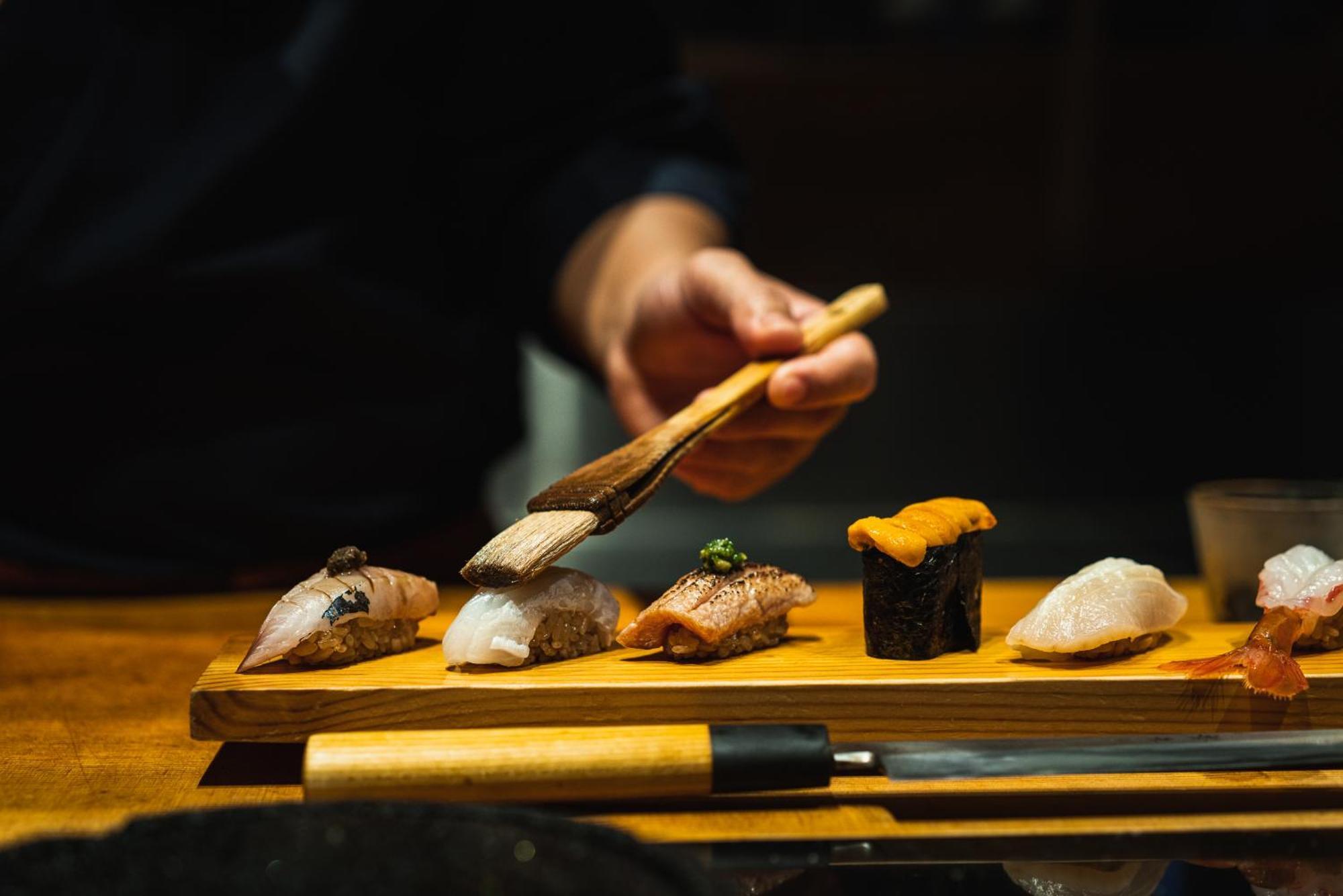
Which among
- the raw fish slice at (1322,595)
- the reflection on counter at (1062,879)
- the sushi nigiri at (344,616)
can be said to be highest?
the sushi nigiri at (344,616)

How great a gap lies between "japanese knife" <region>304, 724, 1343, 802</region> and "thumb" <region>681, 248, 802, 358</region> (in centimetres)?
60

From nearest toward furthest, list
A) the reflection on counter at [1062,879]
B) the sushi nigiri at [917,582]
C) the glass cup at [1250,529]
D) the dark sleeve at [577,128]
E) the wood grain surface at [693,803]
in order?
1. the reflection on counter at [1062,879]
2. the wood grain surface at [693,803]
3. the sushi nigiri at [917,582]
4. the glass cup at [1250,529]
5. the dark sleeve at [577,128]

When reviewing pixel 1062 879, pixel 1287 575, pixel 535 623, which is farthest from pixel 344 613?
pixel 1287 575

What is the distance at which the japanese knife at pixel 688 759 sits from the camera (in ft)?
3.00

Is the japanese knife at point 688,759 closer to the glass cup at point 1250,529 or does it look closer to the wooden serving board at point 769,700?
the wooden serving board at point 769,700

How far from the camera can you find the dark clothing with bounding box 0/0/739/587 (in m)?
1.77

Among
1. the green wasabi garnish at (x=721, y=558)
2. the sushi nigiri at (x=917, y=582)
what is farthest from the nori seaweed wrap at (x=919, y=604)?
the green wasabi garnish at (x=721, y=558)

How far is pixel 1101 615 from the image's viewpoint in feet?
3.78

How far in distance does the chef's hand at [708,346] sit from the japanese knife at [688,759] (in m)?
0.50

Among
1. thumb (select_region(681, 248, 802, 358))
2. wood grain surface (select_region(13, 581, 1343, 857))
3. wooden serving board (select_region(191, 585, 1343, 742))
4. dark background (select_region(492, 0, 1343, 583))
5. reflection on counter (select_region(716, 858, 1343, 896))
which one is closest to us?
reflection on counter (select_region(716, 858, 1343, 896))

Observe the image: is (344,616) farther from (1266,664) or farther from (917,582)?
(1266,664)

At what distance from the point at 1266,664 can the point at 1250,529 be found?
0.37m

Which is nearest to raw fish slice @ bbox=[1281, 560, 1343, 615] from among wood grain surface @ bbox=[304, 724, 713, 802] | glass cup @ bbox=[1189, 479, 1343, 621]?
glass cup @ bbox=[1189, 479, 1343, 621]

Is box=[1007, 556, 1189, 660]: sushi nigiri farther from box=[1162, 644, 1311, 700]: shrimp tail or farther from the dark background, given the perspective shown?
the dark background
